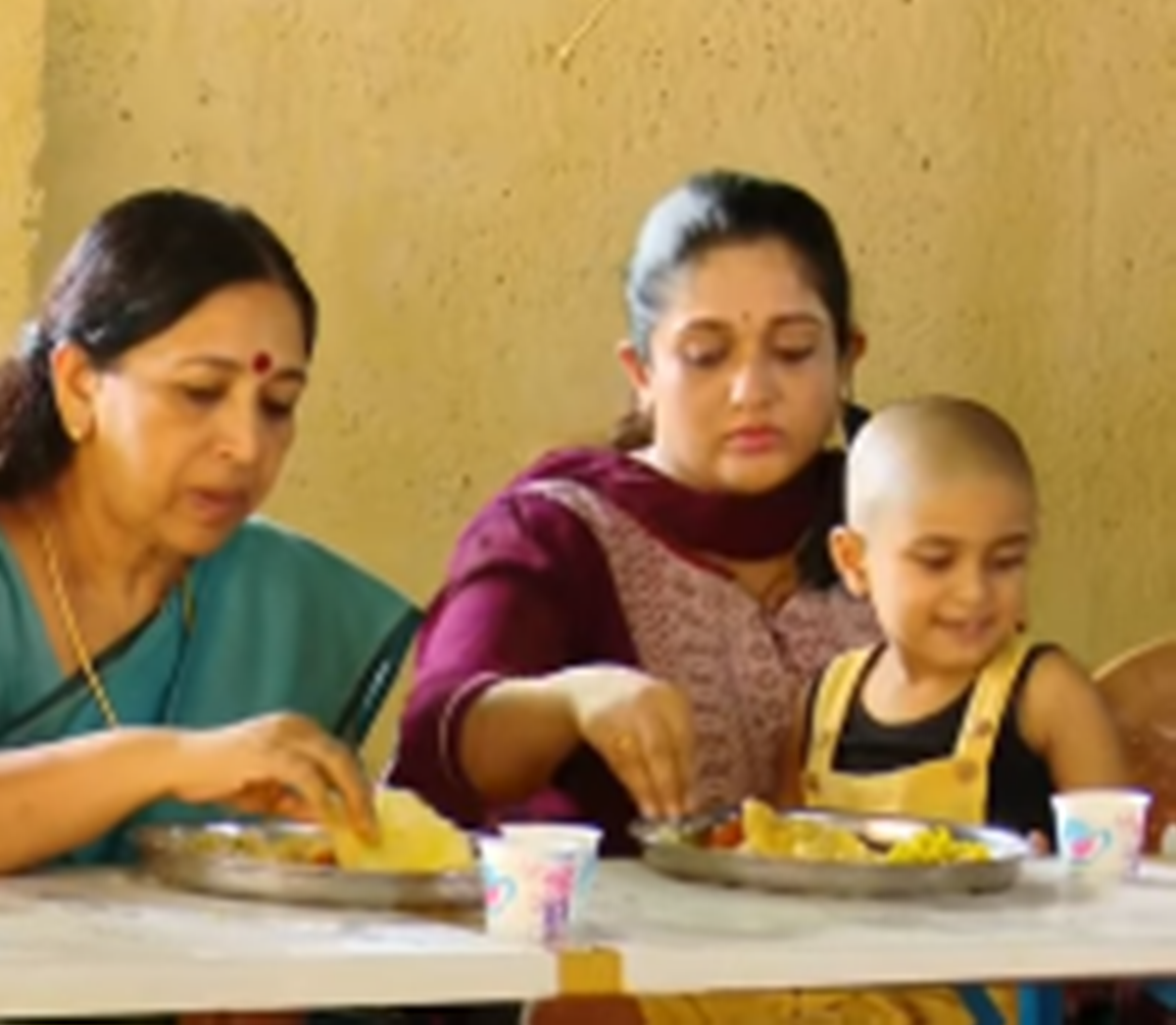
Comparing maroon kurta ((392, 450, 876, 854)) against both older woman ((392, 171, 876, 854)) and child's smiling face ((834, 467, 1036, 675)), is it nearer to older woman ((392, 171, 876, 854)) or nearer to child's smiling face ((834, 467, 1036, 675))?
older woman ((392, 171, 876, 854))

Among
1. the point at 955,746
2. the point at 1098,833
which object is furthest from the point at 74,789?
the point at 955,746

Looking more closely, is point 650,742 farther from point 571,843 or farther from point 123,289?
point 123,289

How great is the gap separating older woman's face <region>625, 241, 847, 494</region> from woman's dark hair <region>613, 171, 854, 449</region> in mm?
19

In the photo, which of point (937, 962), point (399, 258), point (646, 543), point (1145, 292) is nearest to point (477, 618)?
point (646, 543)

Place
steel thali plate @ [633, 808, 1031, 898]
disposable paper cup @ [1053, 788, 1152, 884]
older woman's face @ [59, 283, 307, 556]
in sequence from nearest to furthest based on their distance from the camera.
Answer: steel thali plate @ [633, 808, 1031, 898] < disposable paper cup @ [1053, 788, 1152, 884] < older woman's face @ [59, 283, 307, 556]

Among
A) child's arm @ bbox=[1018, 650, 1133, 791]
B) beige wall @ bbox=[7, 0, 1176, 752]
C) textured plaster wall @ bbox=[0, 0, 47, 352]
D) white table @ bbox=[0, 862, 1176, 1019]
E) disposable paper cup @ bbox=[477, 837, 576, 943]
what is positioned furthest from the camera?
beige wall @ bbox=[7, 0, 1176, 752]

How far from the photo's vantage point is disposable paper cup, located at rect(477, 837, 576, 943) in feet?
5.14

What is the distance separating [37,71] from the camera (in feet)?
9.68

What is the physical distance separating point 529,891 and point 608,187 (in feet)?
6.06

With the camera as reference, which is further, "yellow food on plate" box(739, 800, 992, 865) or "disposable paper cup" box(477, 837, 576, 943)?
"yellow food on plate" box(739, 800, 992, 865)

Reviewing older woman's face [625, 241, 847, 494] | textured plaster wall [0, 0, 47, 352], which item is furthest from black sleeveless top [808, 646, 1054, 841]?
textured plaster wall [0, 0, 47, 352]

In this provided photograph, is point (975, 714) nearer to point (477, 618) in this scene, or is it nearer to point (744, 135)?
point (477, 618)

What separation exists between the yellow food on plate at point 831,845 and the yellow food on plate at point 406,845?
230 millimetres

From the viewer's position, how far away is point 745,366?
8.40 ft
